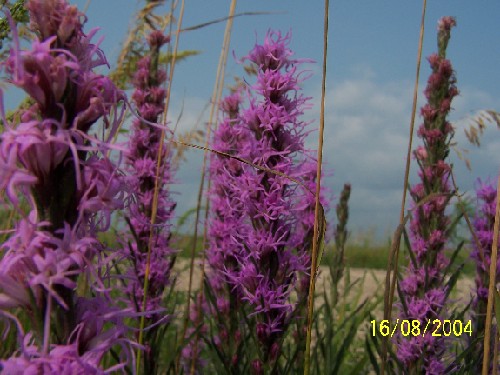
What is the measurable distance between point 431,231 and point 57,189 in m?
2.41

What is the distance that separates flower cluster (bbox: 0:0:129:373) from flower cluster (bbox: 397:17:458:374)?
2230 millimetres

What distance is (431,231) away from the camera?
2.93 m

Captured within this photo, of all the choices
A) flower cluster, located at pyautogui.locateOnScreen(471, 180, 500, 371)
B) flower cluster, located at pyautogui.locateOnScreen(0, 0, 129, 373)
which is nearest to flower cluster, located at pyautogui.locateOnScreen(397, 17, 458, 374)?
flower cluster, located at pyautogui.locateOnScreen(471, 180, 500, 371)

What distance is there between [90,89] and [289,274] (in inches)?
46.8

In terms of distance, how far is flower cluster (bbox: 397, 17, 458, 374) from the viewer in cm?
289

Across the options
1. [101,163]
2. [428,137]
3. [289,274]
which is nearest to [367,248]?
[428,137]

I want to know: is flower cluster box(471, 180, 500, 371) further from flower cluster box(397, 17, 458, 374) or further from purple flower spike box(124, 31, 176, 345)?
purple flower spike box(124, 31, 176, 345)

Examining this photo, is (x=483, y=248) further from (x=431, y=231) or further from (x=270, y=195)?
(x=270, y=195)

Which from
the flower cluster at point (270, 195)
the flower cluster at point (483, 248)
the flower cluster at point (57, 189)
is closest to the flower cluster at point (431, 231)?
the flower cluster at point (483, 248)

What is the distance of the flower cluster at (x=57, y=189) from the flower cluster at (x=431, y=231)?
2230 mm

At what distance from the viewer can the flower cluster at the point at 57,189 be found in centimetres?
81

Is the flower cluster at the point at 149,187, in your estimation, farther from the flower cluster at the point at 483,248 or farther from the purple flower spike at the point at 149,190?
the flower cluster at the point at 483,248

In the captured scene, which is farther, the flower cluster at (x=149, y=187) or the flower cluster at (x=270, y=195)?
the flower cluster at (x=149, y=187)

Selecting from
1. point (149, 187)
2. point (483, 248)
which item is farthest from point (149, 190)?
point (483, 248)
